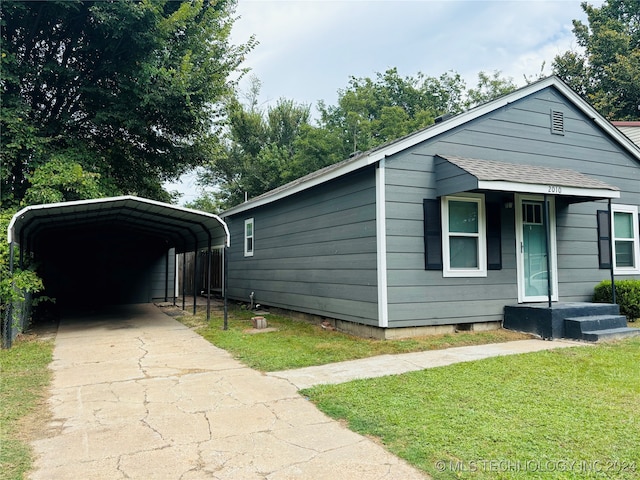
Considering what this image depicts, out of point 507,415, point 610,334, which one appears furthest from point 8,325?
point 610,334

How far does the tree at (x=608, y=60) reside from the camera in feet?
66.0

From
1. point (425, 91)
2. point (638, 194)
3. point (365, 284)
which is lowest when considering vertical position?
point (365, 284)

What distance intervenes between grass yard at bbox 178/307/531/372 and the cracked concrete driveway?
503mm

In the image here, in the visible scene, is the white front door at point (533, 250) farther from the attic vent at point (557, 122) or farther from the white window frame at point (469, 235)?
the attic vent at point (557, 122)

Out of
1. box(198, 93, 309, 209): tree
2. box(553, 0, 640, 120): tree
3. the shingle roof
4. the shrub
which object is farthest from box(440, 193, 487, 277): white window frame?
box(198, 93, 309, 209): tree

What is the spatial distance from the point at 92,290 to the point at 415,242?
36.9 feet

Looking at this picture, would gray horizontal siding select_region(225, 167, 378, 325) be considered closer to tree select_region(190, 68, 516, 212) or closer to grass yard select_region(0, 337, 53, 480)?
grass yard select_region(0, 337, 53, 480)

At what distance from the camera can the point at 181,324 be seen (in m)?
9.20

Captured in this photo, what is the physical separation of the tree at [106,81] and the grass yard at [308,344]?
215 inches

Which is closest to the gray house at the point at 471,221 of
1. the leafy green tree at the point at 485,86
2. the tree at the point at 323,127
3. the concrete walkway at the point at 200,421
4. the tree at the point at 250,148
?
the concrete walkway at the point at 200,421

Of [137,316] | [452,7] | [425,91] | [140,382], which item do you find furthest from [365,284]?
[425,91]

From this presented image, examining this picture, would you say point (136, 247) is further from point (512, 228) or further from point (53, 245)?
point (512, 228)

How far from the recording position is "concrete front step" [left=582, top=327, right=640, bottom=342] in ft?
21.2

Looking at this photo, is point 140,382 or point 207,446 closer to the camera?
point 207,446
